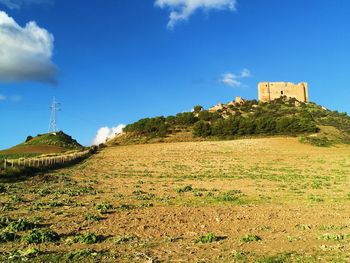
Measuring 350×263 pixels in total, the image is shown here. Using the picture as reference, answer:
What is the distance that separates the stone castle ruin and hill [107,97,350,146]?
25.0 m

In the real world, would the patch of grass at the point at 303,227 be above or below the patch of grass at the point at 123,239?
below

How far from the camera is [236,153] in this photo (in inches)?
3091

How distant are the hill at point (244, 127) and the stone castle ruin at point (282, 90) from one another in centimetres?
2498

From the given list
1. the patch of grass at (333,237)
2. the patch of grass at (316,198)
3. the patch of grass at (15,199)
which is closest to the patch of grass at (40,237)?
the patch of grass at (333,237)

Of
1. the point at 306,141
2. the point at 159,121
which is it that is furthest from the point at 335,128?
the point at 159,121

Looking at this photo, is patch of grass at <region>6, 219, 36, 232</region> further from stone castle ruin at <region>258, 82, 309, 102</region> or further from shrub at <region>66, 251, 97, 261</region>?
stone castle ruin at <region>258, 82, 309, 102</region>

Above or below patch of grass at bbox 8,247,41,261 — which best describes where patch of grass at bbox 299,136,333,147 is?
above

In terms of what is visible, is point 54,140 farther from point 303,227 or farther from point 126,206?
point 303,227

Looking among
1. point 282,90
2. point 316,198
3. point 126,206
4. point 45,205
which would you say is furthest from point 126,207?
point 282,90

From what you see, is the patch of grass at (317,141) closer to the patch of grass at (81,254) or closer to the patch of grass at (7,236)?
the patch of grass at (7,236)

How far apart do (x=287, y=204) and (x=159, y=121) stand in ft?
313

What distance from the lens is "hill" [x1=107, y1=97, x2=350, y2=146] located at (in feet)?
331

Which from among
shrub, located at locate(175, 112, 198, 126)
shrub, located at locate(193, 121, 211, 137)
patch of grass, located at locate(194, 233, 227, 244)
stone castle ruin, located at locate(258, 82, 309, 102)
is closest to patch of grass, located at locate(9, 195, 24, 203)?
patch of grass, located at locate(194, 233, 227, 244)

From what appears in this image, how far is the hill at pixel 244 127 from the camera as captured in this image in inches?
3974
